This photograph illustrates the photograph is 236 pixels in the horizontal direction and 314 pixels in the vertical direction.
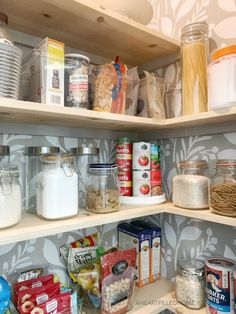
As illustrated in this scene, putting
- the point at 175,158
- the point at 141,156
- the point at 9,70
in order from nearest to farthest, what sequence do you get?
the point at 9,70
the point at 141,156
the point at 175,158

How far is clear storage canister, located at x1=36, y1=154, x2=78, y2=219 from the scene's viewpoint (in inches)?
26.8

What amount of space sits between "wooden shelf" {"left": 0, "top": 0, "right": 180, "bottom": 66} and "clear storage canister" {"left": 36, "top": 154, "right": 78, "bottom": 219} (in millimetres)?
416

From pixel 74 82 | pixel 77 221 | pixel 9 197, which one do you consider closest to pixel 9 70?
pixel 74 82

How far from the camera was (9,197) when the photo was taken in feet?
2.02

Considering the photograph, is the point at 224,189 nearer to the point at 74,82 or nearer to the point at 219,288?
the point at 219,288

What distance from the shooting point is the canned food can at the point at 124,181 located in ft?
3.18

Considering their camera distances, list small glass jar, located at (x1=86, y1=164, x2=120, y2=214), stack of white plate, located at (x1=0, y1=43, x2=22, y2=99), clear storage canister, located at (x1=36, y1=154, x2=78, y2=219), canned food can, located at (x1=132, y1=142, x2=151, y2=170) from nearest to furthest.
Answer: stack of white plate, located at (x1=0, y1=43, x2=22, y2=99) < clear storage canister, located at (x1=36, y1=154, x2=78, y2=219) < small glass jar, located at (x1=86, y1=164, x2=120, y2=214) < canned food can, located at (x1=132, y1=142, x2=151, y2=170)

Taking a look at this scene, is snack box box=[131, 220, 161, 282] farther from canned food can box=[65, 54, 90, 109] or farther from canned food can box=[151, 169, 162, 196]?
canned food can box=[65, 54, 90, 109]

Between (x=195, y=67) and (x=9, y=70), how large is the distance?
0.59 meters

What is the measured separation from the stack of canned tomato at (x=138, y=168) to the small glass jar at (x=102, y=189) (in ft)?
0.33

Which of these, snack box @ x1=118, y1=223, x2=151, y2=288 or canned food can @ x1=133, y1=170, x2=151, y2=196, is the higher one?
canned food can @ x1=133, y1=170, x2=151, y2=196

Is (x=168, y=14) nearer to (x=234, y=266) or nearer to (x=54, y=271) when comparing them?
(x=234, y=266)

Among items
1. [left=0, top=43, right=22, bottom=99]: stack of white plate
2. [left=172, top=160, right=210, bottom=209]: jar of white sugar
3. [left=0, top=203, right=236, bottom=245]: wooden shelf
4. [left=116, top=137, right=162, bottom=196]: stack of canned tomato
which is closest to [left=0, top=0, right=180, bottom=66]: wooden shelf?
[left=0, top=43, right=22, bottom=99]: stack of white plate

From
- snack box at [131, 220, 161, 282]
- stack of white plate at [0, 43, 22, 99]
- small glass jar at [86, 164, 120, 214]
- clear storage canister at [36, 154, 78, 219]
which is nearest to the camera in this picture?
stack of white plate at [0, 43, 22, 99]
